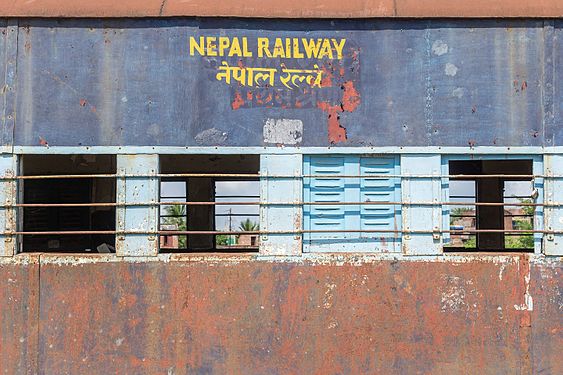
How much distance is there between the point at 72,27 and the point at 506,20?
370 cm

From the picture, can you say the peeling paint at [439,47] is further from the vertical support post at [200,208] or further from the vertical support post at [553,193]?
the vertical support post at [200,208]

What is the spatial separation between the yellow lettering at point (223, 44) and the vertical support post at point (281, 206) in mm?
961

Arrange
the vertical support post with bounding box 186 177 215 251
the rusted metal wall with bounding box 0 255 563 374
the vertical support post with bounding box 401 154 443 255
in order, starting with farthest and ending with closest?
the vertical support post with bounding box 186 177 215 251 < the vertical support post with bounding box 401 154 443 255 < the rusted metal wall with bounding box 0 255 563 374

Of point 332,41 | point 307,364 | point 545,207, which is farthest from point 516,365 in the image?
point 332,41

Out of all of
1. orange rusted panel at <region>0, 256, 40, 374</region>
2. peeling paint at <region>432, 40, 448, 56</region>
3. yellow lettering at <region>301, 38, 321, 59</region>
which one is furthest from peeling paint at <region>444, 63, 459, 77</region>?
orange rusted panel at <region>0, 256, 40, 374</region>

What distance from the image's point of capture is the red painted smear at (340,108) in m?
5.41

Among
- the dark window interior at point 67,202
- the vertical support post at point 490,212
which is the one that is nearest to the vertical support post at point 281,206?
the dark window interior at point 67,202

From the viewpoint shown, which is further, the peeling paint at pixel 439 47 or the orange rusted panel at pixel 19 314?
the peeling paint at pixel 439 47

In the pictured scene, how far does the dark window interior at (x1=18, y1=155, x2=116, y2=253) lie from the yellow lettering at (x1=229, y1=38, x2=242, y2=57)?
3.94 metres

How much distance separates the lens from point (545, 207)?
17.7ft

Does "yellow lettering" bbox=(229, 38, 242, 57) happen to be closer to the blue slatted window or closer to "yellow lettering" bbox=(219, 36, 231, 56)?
"yellow lettering" bbox=(219, 36, 231, 56)

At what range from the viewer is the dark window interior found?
30.5 ft

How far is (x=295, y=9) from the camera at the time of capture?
546 cm

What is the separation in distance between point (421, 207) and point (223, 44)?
218 cm
